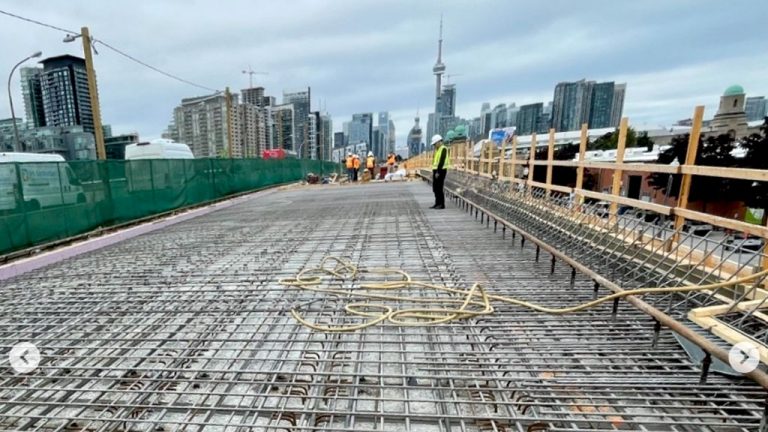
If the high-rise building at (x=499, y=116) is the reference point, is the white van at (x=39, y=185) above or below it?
below

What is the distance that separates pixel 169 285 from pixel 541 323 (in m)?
3.30

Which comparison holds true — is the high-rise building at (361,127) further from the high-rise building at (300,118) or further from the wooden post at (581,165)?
the wooden post at (581,165)

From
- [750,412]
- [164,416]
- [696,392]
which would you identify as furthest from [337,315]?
[750,412]

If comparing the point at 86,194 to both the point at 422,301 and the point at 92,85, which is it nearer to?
the point at 92,85

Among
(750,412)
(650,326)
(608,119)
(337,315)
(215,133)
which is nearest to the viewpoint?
(750,412)

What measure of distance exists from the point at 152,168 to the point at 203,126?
31.4 metres

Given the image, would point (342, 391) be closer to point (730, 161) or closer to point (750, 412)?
point (750, 412)

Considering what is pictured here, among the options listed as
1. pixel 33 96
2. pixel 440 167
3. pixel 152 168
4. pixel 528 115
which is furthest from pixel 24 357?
pixel 528 115

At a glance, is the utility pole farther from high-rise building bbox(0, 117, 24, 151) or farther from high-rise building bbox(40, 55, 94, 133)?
high-rise building bbox(0, 117, 24, 151)

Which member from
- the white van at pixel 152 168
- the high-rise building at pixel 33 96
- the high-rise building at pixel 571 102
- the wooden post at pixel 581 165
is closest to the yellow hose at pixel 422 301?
the wooden post at pixel 581 165

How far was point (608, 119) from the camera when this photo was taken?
222 feet

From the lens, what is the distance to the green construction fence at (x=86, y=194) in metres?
5.72

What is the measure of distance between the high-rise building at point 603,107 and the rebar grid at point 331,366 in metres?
75.0

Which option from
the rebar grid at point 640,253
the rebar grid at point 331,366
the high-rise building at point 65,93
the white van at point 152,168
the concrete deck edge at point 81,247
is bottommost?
the concrete deck edge at point 81,247
